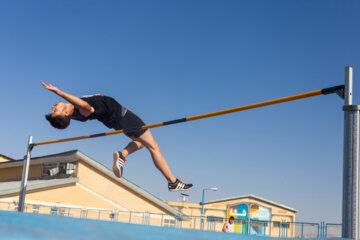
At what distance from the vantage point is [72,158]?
18.2 meters

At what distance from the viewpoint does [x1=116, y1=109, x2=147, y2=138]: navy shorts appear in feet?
25.1

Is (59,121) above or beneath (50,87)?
beneath

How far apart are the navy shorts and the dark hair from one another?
97 cm

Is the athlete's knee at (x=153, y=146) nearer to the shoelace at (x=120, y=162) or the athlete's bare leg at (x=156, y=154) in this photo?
the athlete's bare leg at (x=156, y=154)

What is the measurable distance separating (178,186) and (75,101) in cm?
226

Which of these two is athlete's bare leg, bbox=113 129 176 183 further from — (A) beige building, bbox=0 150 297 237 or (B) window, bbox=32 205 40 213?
(B) window, bbox=32 205 40 213

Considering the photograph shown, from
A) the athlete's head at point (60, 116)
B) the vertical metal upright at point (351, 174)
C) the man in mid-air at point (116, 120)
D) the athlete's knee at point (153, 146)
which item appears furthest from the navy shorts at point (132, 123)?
the vertical metal upright at point (351, 174)

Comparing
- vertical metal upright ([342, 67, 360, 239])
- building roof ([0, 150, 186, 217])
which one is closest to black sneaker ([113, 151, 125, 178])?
vertical metal upright ([342, 67, 360, 239])

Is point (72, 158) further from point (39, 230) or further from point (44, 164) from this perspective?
point (39, 230)

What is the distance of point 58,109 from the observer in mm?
7293

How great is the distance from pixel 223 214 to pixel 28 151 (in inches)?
1087

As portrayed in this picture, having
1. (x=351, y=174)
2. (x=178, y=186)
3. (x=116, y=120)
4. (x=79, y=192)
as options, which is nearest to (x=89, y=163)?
(x=79, y=192)

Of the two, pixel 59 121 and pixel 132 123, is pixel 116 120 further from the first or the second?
pixel 59 121

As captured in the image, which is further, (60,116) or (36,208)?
(36,208)
